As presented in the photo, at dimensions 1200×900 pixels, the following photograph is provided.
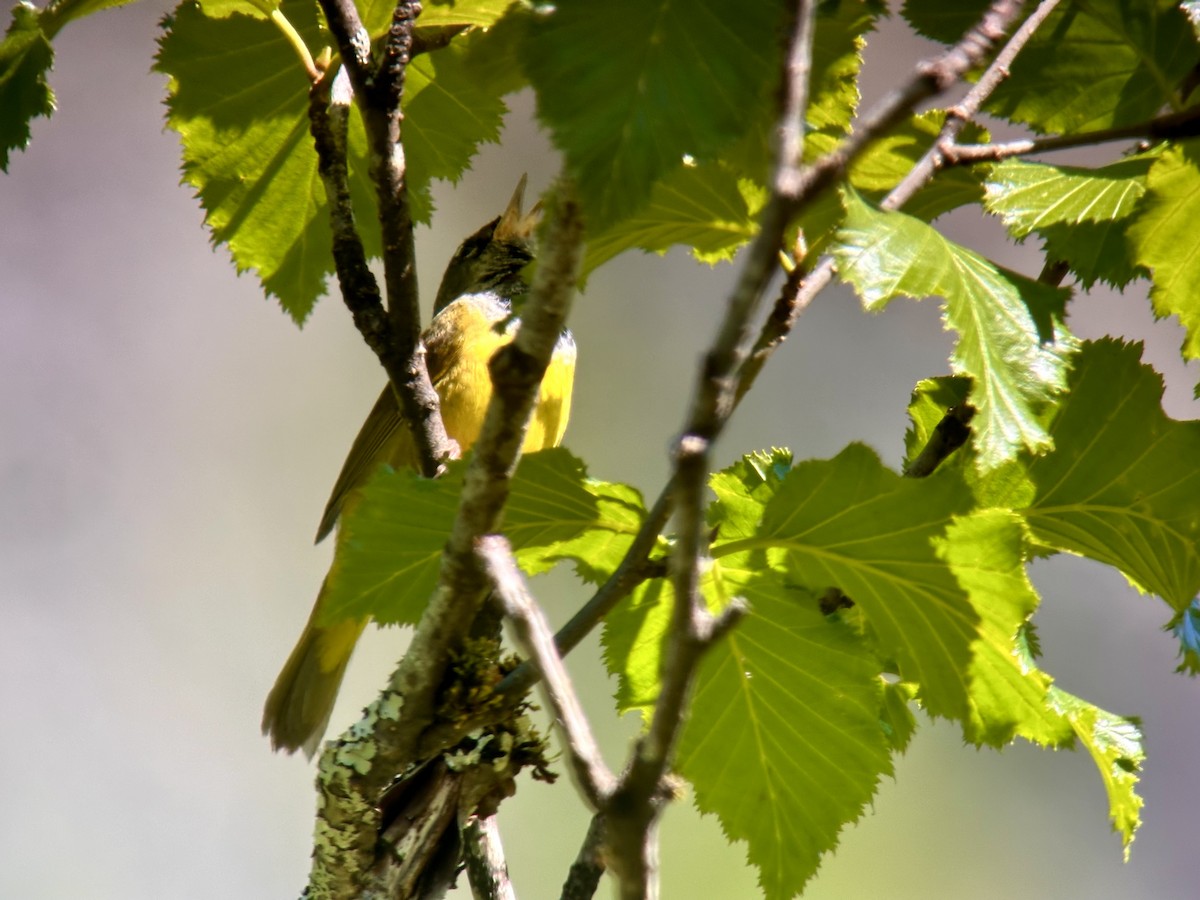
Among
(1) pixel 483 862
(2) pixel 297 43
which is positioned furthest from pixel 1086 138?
(1) pixel 483 862

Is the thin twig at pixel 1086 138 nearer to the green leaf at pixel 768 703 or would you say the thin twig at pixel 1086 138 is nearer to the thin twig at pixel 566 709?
the green leaf at pixel 768 703

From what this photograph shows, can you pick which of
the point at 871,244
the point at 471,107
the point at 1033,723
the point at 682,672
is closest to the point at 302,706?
the point at 471,107

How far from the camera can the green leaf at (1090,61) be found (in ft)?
4.67

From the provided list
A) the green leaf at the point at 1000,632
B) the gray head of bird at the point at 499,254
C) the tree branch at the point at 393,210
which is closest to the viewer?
the green leaf at the point at 1000,632

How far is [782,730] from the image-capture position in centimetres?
146

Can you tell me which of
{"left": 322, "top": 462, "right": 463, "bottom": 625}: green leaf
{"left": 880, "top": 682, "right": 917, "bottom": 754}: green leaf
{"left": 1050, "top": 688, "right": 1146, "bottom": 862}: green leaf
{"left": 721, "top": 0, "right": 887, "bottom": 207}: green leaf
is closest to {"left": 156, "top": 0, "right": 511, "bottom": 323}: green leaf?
{"left": 721, "top": 0, "right": 887, "bottom": 207}: green leaf

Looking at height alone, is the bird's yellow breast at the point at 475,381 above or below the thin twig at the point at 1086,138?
above

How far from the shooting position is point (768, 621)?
4.64 feet

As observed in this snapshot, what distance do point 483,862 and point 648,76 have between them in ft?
3.35

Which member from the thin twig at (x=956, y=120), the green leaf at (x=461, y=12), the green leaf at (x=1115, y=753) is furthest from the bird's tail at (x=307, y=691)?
the thin twig at (x=956, y=120)

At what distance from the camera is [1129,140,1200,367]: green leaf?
4.32 feet

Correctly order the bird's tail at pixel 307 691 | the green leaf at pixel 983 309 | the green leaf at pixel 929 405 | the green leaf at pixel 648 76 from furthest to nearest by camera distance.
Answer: the bird's tail at pixel 307 691, the green leaf at pixel 929 405, the green leaf at pixel 983 309, the green leaf at pixel 648 76

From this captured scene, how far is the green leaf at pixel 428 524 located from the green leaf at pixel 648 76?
405 millimetres

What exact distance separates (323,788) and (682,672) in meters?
0.85
